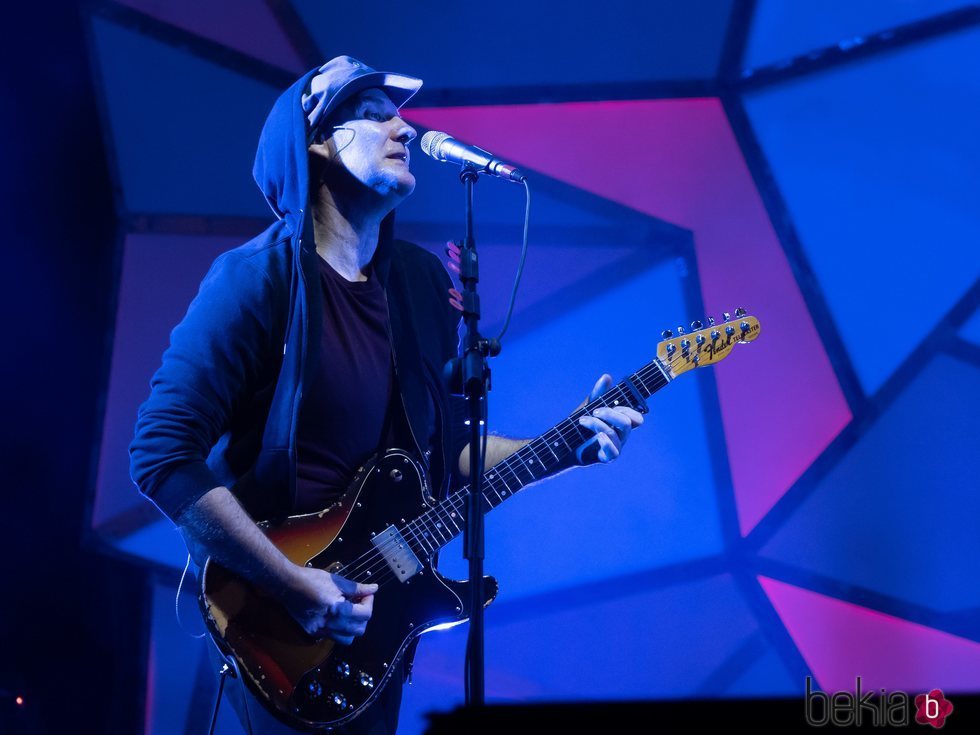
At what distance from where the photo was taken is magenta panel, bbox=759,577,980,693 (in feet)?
10.9

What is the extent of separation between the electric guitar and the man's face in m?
0.79

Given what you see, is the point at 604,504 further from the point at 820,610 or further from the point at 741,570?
the point at 820,610

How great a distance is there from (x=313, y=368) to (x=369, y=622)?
65cm

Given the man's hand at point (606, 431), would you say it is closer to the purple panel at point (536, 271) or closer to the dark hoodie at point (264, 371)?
the dark hoodie at point (264, 371)

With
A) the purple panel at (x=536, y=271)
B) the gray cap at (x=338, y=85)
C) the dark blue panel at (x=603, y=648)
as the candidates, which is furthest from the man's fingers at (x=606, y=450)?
the gray cap at (x=338, y=85)

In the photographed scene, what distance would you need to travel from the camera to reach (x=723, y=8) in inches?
146

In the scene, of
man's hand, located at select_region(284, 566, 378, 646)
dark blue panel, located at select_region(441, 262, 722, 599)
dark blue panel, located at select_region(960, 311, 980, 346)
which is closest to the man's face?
dark blue panel, located at select_region(441, 262, 722, 599)

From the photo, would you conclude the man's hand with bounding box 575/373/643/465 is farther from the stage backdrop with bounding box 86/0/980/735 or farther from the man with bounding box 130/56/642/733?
the stage backdrop with bounding box 86/0/980/735

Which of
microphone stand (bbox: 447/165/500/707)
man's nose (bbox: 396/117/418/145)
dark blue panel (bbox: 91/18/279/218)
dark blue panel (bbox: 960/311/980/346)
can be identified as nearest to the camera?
microphone stand (bbox: 447/165/500/707)

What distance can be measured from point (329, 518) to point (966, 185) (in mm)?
2707

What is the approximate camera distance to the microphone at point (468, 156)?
2.29m

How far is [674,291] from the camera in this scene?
359cm

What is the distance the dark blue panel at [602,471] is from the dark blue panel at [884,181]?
2.03ft

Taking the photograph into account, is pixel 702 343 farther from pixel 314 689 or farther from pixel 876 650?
pixel 314 689
